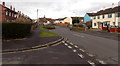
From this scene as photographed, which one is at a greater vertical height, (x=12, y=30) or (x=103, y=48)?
(x=12, y=30)

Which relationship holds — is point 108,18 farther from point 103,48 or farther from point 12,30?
point 12,30

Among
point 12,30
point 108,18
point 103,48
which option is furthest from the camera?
point 108,18

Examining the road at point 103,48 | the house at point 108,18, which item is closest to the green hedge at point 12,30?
the road at point 103,48

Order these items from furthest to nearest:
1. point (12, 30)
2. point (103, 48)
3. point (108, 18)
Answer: point (108, 18) < point (12, 30) < point (103, 48)

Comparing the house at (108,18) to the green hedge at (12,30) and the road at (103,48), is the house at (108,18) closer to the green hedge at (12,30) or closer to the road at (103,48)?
the road at (103,48)

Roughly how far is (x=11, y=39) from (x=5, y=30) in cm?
106

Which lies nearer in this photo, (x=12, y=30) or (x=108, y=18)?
(x=12, y=30)

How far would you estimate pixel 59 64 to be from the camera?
5.56m

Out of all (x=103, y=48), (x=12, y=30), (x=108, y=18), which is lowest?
(x=103, y=48)

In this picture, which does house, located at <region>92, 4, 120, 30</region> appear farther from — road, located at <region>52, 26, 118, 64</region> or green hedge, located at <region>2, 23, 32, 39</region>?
green hedge, located at <region>2, 23, 32, 39</region>

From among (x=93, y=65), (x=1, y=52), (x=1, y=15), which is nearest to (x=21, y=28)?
(x=1, y=52)

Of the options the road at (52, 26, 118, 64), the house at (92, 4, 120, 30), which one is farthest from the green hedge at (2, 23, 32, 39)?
the house at (92, 4, 120, 30)

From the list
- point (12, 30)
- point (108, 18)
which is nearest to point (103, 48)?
point (12, 30)

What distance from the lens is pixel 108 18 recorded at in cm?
4112
